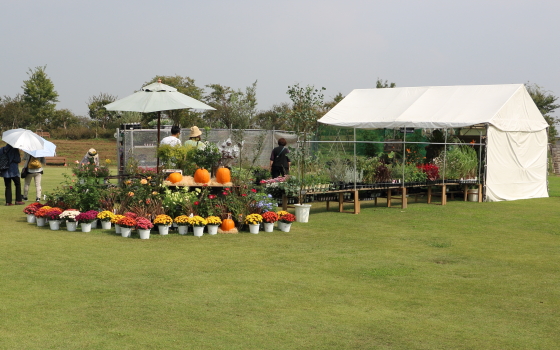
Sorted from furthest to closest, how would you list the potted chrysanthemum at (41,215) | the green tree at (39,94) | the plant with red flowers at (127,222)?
the green tree at (39,94), the potted chrysanthemum at (41,215), the plant with red flowers at (127,222)

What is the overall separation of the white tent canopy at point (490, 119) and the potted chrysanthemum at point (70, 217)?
9.65m

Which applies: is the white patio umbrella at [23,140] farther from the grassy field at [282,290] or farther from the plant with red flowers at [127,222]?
the plant with red flowers at [127,222]

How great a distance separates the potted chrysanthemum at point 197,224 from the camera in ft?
34.6

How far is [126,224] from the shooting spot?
33.6ft

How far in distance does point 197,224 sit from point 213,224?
31 cm

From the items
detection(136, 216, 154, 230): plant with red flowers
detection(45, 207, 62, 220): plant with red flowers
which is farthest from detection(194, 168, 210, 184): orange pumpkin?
detection(45, 207, 62, 220): plant with red flowers

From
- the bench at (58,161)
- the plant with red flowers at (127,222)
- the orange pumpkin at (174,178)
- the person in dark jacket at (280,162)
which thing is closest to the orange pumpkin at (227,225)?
the orange pumpkin at (174,178)

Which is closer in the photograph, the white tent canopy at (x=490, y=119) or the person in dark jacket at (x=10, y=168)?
the person in dark jacket at (x=10, y=168)

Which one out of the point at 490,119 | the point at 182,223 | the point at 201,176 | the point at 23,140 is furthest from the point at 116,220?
the point at 490,119

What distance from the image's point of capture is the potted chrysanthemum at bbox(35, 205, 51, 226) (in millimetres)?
11273

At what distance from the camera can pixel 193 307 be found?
20.2 ft

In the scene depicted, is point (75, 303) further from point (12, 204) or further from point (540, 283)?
point (12, 204)

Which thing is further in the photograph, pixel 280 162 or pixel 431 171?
pixel 431 171

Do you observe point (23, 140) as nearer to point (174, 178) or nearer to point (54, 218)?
point (54, 218)
